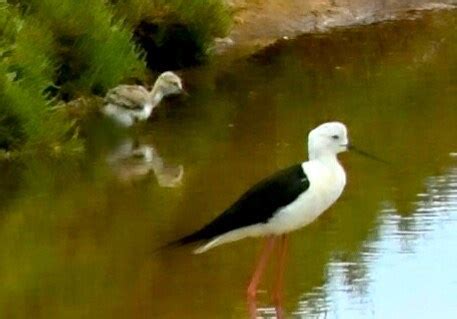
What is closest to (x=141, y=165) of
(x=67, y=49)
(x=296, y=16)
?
(x=67, y=49)

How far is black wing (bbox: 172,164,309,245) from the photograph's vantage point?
24.7 ft

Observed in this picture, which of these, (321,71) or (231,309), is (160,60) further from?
(231,309)

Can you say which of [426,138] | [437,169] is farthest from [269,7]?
[437,169]

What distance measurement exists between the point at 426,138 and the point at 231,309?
4.59 meters

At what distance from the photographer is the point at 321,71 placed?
15445 millimetres

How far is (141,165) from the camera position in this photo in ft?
37.6

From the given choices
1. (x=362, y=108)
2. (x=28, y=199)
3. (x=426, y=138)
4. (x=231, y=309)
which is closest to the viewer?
(x=231, y=309)

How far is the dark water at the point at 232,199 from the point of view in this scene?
8.02m

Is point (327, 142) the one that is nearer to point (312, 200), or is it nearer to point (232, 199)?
point (312, 200)

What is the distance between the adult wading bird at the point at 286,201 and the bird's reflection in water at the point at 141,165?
10.0 ft

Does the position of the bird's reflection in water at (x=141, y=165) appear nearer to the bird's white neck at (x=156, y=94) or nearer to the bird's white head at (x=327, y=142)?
the bird's white neck at (x=156, y=94)

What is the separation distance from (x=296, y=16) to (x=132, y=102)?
5.26m

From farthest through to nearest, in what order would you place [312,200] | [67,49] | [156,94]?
[156,94], [67,49], [312,200]

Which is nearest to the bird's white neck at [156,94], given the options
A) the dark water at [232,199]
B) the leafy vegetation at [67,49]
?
the dark water at [232,199]
